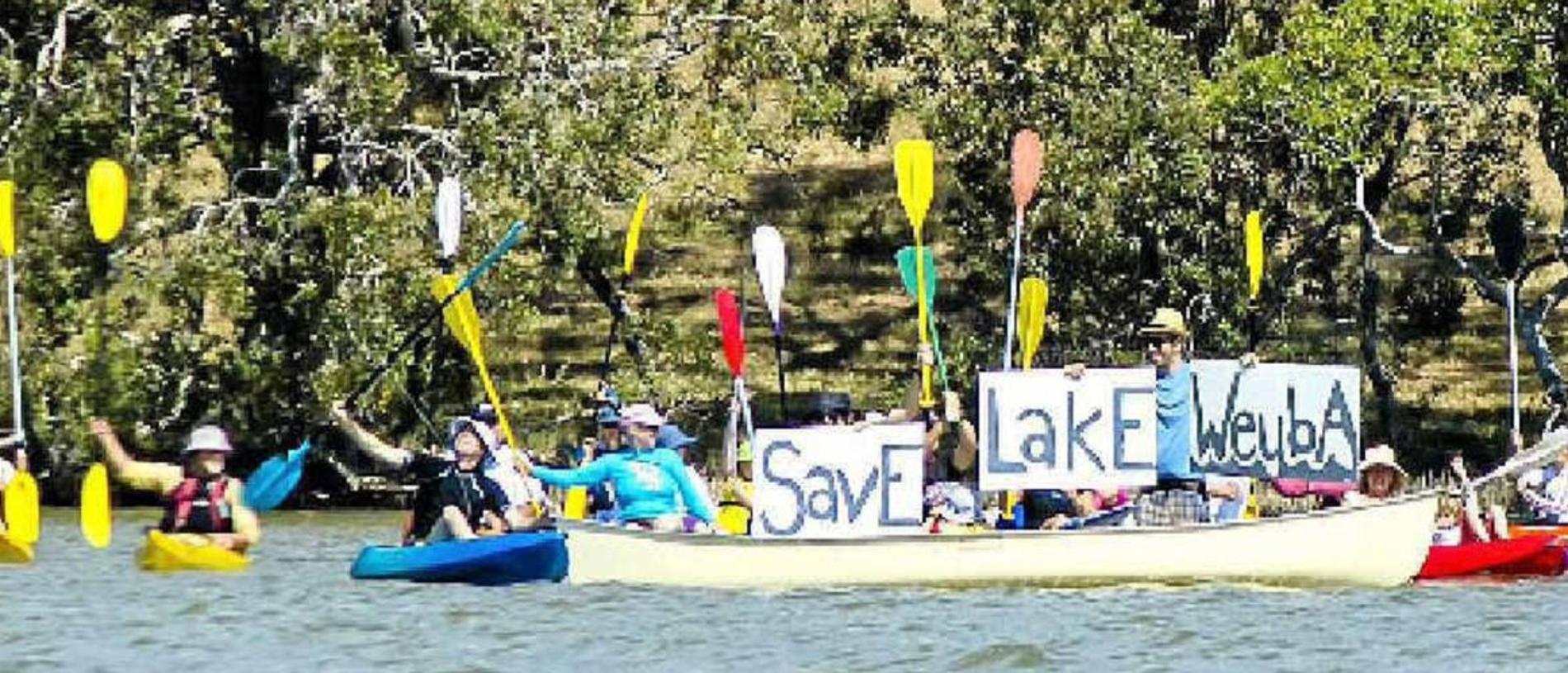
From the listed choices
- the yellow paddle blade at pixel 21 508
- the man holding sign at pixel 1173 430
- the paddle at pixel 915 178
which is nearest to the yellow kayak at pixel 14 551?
the yellow paddle blade at pixel 21 508

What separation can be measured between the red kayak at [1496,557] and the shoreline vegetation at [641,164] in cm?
1137

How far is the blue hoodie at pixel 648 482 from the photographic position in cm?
3008

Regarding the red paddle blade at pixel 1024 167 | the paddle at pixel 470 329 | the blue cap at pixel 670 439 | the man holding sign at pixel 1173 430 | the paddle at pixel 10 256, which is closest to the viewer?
the man holding sign at pixel 1173 430

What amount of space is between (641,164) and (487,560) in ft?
46.7

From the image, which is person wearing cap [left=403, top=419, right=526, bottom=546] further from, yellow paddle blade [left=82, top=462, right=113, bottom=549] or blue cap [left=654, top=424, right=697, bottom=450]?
yellow paddle blade [left=82, top=462, right=113, bottom=549]

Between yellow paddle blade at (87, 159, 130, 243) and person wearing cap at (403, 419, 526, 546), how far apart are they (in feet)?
17.3

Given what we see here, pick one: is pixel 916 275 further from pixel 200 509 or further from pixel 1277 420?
pixel 200 509

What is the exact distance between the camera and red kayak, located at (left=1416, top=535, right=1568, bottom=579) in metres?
→ 31.4

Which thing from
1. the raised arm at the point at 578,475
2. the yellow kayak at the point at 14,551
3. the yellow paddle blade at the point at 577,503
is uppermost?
the raised arm at the point at 578,475

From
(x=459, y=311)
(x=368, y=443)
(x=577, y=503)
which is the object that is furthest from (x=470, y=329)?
(x=368, y=443)

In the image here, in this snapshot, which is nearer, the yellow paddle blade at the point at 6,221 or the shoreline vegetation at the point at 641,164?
the yellow paddle blade at the point at 6,221

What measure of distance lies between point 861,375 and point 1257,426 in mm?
21727

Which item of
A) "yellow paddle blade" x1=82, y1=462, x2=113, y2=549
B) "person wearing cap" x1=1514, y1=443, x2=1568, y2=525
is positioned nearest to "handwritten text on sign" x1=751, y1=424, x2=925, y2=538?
"yellow paddle blade" x1=82, y1=462, x2=113, y2=549

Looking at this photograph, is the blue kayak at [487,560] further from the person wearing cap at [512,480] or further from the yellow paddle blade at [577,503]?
the yellow paddle blade at [577,503]
